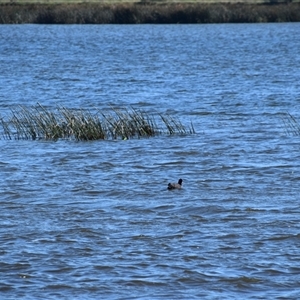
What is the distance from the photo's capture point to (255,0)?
7469 cm

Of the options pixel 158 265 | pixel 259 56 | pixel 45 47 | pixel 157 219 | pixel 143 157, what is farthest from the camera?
pixel 45 47

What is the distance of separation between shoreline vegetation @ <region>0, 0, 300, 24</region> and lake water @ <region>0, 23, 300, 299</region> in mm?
37040

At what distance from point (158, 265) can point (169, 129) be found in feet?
30.4

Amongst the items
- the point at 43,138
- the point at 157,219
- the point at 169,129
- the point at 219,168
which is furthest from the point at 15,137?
the point at 157,219

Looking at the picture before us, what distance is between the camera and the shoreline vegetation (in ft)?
217

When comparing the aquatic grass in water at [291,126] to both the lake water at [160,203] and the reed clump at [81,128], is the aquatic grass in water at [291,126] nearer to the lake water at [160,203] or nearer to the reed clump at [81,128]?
the lake water at [160,203]

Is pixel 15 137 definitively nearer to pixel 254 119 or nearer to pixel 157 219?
pixel 254 119

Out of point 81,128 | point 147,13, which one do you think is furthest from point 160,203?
point 147,13

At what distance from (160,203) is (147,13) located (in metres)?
55.1

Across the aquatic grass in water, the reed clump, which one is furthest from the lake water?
the reed clump

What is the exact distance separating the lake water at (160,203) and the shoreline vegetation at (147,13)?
37.0 metres

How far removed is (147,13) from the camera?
6631 cm

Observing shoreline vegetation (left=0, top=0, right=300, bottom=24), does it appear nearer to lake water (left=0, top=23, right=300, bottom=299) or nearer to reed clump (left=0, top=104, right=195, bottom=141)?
lake water (left=0, top=23, right=300, bottom=299)

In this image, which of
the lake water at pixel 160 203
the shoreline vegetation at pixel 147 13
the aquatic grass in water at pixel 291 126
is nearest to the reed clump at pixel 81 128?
the lake water at pixel 160 203
